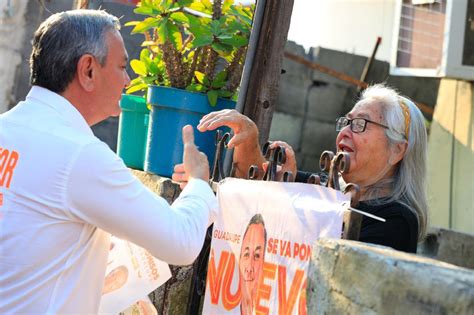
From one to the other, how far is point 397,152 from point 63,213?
1.37m

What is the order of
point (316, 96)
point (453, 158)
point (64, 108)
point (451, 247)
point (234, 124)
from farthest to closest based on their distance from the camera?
point (316, 96)
point (453, 158)
point (451, 247)
point (234, 124)
point (64, 108)

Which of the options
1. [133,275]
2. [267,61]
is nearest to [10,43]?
[267,61]

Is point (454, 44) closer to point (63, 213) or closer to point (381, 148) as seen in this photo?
point (381, 148)

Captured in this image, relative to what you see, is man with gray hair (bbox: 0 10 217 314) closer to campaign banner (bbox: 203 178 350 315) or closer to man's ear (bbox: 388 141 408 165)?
campaign banner (bbox: 203 178 350 315)

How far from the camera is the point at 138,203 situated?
1979mm

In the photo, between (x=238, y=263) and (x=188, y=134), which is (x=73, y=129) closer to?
(x=188, y=134)

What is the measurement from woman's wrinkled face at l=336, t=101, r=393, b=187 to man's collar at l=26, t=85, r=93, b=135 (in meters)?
1.13

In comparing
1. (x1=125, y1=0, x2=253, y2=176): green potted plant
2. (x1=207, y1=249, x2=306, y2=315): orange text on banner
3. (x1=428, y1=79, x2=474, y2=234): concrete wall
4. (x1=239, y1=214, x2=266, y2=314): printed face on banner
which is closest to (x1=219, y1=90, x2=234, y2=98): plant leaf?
(x1=125, y1=0, x2=253, y2=176): green potted plant

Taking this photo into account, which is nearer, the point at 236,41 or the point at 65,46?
the point at 65,46

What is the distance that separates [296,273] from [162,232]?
0.41 meters

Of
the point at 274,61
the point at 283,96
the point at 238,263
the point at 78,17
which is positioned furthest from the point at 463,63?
the point at 78,17

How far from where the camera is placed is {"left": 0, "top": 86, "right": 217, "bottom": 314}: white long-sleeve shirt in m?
1.97

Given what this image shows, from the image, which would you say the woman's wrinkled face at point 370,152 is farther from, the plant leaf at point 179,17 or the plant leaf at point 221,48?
the plant leaf at point 179,17

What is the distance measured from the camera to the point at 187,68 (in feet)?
11.2
